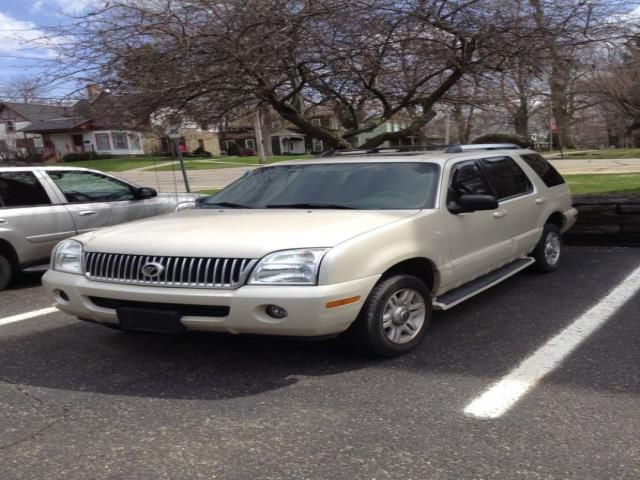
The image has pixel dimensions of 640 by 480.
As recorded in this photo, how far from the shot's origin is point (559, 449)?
2.93m

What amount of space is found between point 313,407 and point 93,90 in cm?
624

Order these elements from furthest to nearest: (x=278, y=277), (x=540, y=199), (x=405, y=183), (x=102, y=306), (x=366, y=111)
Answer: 1. (x=366, y=111)
2. (x=540, y=199)
3. (x=405, y=183)
4. (x=102, y=306)
5. (x=278, y=277)

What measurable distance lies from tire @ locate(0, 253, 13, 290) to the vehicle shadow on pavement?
183cm

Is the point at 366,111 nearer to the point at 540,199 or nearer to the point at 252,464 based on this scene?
the point at 540,199

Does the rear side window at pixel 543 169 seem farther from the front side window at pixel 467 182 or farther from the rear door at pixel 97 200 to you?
the rear door at pixel 97 200

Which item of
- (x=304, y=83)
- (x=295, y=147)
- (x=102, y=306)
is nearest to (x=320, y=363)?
(x=102, y=306)

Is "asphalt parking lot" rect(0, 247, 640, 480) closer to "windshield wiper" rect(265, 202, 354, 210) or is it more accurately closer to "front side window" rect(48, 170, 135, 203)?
"windshield wiper" rect(265, 202, 354, 210)

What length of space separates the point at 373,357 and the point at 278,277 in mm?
979

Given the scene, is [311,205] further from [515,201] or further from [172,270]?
[515,201]

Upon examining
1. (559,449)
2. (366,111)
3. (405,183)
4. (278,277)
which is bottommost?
(559,449)

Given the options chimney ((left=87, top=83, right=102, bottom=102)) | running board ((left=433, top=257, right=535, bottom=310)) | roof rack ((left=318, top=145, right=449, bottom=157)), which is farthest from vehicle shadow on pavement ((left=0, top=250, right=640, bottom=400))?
chimney ((left=87, top=83, right=102, bottom=102))

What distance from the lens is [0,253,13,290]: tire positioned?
6.88 m

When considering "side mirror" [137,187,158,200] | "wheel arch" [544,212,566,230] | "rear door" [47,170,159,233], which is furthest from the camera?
"side mirror" [137,187,158,200]

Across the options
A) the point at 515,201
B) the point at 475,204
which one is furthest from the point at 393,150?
the point at 475,204
